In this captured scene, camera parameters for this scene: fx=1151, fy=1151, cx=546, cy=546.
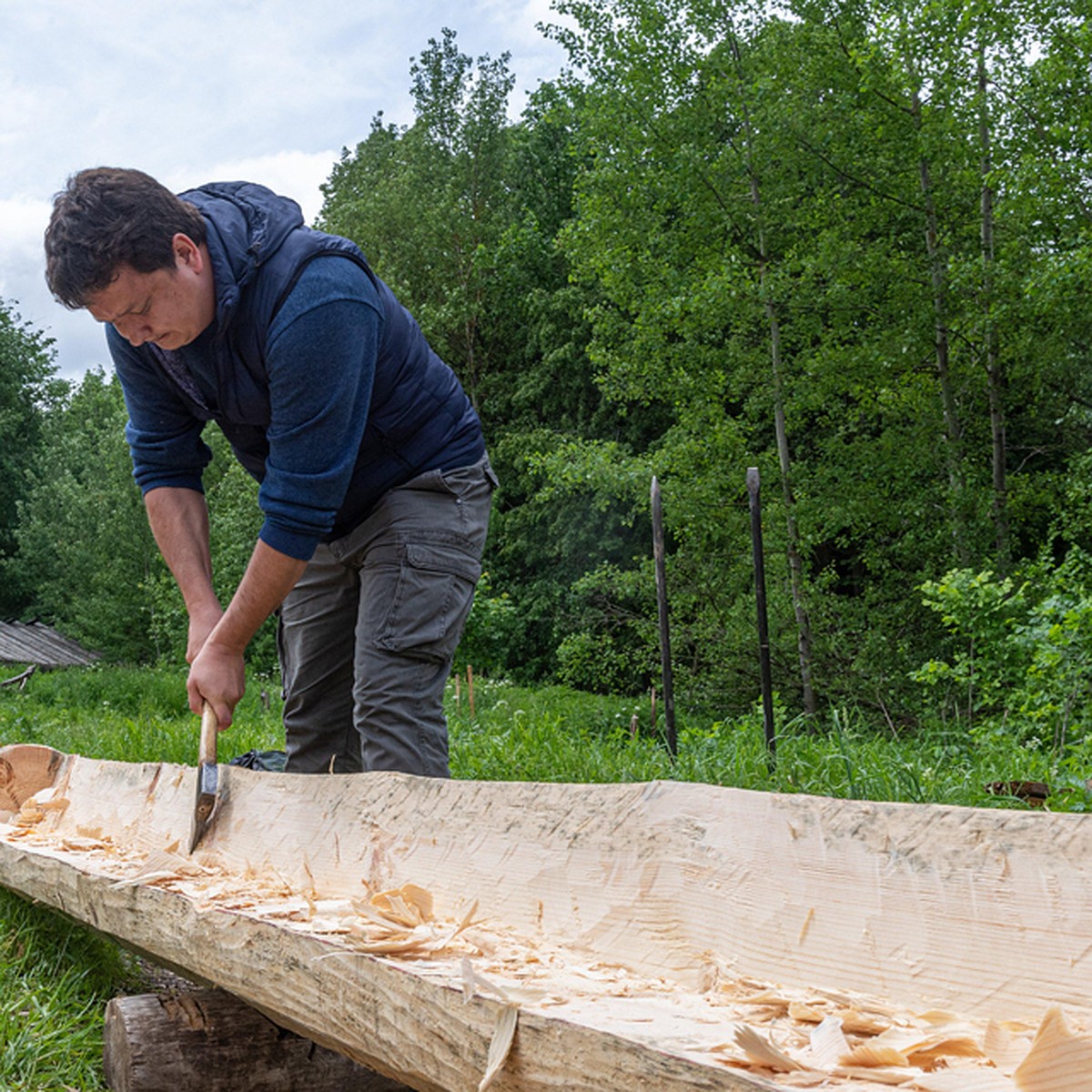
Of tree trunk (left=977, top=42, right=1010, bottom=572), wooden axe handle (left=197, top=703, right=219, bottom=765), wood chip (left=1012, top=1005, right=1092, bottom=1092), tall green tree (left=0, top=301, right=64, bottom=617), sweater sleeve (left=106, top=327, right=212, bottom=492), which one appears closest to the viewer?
wood chip (left=1012, top=1005, right=1092, bottom=1092)

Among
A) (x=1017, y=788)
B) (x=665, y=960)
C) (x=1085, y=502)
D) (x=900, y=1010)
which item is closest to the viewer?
(x=900, y=1010)

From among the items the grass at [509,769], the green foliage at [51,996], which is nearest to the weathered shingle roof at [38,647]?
the grass at [509,769]

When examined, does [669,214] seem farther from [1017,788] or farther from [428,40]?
[428,40]

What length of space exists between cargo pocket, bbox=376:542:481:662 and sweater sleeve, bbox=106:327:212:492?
0.74 meters

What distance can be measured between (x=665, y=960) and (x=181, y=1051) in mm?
1007

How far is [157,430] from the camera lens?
3008 mm

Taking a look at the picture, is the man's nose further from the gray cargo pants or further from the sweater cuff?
the gray cargo pants

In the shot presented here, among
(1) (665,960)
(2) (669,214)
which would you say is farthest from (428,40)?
(1) (665,960)

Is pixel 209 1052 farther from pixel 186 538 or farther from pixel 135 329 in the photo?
pixel 135 329

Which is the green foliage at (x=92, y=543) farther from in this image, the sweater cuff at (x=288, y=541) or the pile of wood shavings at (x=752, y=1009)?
the pile of wood shavings at (x=752, y=1009)

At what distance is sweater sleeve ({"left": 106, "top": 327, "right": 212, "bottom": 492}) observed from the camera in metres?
2.91

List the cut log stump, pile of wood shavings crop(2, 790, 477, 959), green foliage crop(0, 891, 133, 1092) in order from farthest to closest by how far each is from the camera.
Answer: green foliage crop(0, 891, 133, 1092) → the cut log stump → pile of wood shavings crop(2, 790, 477, 959)

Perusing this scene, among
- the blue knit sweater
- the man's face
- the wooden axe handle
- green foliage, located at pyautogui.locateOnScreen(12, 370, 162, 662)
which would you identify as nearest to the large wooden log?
the wooden axe handle

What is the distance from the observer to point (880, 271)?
11570mm
